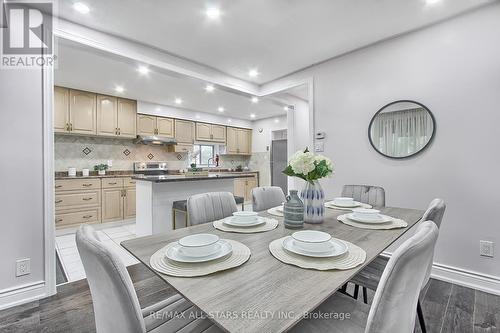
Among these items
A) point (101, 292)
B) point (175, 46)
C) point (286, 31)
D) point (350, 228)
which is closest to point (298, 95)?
point (286, 31)

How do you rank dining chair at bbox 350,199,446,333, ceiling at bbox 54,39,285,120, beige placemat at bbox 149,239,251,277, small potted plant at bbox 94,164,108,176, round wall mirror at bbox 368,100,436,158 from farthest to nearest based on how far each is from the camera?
1. small potted plant at bbox 94,164,108,176
2. ceiling at bbox 54,39,285,120
3. round wall mirror at bbox 368,100,436,158
4. dining chair at bbox 350,199,446,333
5. beige placemat at bbox 149,239,251,277

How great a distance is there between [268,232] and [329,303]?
0.42m

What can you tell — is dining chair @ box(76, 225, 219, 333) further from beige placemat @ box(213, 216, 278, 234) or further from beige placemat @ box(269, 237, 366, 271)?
beige placemat @ box(213, 216, 278, 234)

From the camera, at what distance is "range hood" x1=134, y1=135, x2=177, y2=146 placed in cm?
462

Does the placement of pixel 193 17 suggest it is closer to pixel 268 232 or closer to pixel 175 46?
pixel 175 46

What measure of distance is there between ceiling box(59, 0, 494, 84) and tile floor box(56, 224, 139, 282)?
1883mm

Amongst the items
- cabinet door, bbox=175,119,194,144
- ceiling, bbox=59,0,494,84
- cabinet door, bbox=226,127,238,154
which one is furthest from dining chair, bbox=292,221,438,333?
cabinet door, bbox=226,127,238,154

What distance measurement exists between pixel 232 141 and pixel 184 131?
1448mm

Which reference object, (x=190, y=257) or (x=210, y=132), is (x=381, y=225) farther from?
(x=210, y=132)

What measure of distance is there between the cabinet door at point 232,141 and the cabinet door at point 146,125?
2.02 m

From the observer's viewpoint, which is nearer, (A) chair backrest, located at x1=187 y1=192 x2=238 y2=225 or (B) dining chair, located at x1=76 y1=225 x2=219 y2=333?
(B) dining chair, located at x1=76 y1=225 x2=219 y2=333

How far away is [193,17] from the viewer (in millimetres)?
2035

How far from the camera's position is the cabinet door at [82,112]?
3.86 m

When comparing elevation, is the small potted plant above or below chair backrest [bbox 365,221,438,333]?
above
